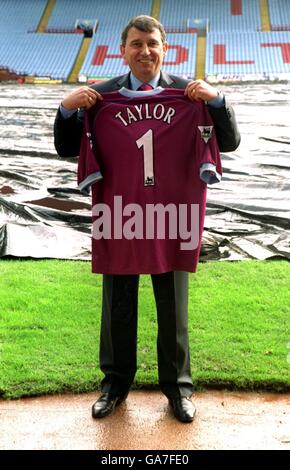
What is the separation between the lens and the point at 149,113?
99.0 inches

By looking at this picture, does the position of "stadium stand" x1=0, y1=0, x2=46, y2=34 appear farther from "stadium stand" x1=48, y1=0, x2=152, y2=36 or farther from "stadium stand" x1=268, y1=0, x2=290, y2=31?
"stadium stand" x1=268, y1=0, x2=290, y2=31

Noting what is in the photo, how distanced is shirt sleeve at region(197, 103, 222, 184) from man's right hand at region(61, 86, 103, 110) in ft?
1.52

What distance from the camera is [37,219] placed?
5.56 m

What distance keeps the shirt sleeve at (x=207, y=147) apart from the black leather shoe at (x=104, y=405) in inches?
42.4

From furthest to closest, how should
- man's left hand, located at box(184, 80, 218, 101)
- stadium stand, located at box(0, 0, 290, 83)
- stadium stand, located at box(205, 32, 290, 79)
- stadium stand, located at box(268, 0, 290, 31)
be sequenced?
stadium stand, located at box(268, 0, 290, 31)
stadium stand, located at box(0, 0, 290, 83)
stadium stand, located at box(205, 32, 290, 79)
man's left hand, located at box(184, 80, 218, 101)

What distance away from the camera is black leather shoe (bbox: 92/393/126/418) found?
267cm

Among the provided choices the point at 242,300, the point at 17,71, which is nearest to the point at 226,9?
the point at 17,71

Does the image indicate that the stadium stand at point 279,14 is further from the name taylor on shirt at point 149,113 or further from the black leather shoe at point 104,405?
the black leather shoe at point 104,405

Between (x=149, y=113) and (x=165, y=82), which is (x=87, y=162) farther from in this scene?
(x=165, y=82)

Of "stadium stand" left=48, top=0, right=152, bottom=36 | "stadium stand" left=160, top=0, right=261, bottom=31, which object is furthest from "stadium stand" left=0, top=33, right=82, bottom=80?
"stadium stand" left=160, top=0, right=261, bottom=31

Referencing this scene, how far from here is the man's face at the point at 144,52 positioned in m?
2.43

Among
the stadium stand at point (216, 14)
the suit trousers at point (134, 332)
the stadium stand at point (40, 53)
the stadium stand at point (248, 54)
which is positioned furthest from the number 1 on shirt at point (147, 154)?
the stadium stand at point (216, 14)
